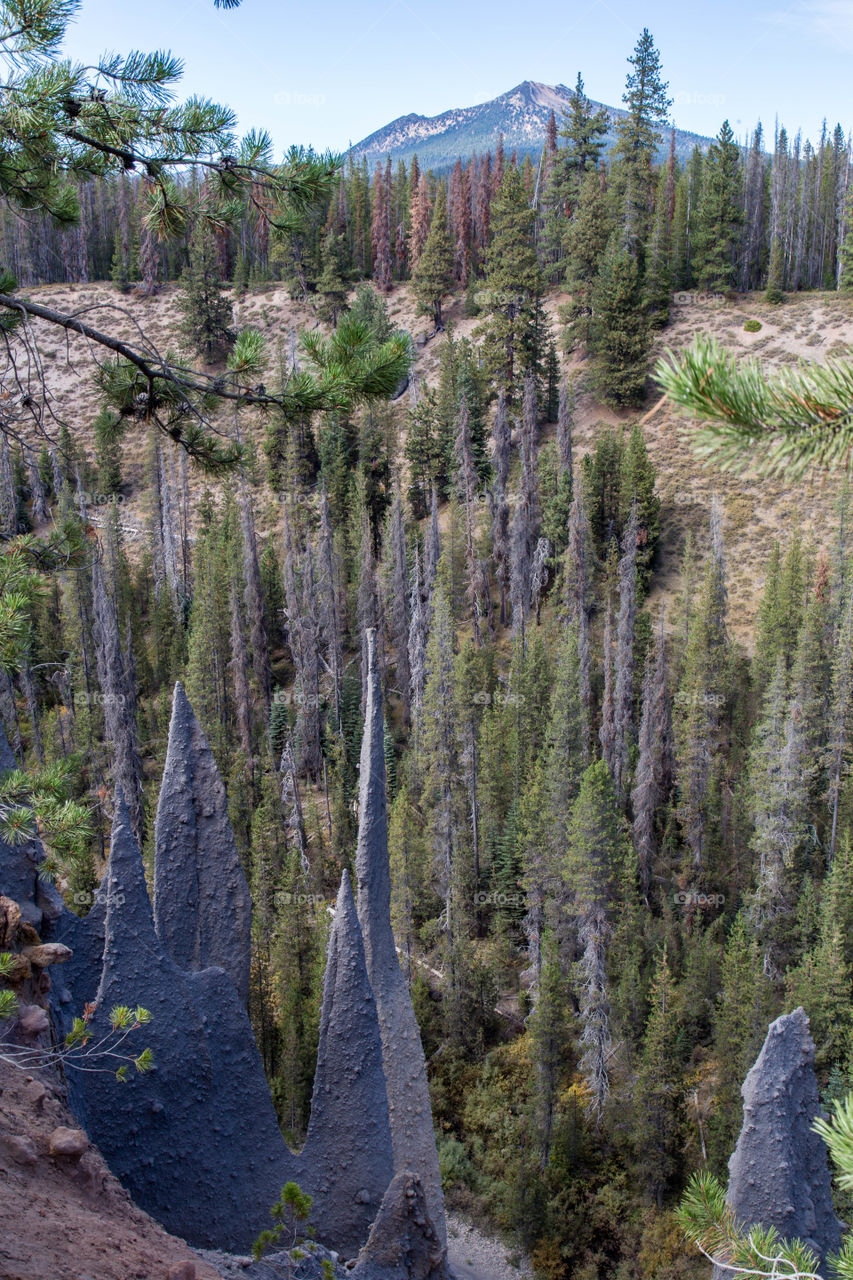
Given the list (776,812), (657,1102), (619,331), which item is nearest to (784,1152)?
(657,1102)

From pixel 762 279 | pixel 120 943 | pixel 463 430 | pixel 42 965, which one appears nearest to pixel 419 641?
pixel 463 430

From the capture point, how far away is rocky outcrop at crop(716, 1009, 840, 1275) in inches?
488

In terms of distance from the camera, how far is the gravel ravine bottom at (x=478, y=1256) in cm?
2075

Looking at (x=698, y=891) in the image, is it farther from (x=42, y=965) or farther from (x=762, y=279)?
(x=762, y=279)

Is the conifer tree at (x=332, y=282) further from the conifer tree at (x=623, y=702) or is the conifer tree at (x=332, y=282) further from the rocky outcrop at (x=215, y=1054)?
the rocky outcrop at (x=215, y=1054)

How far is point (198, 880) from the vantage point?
14.9 metres

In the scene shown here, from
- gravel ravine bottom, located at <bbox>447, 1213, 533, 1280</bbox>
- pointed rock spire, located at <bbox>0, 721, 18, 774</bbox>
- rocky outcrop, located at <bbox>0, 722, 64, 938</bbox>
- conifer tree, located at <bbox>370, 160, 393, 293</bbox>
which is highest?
conifer tree, located at <bbox>370, 160, 393, 293</bbox>

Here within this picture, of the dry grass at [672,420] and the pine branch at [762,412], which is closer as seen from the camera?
the pine branch at [762,412]

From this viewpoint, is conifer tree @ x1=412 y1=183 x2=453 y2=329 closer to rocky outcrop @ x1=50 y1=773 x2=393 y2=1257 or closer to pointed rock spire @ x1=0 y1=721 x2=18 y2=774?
rocky outcrop @ x1=50 y1=773 x2=393 y2=1257

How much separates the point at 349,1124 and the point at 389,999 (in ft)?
8.61

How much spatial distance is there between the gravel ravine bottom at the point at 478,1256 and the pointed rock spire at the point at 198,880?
10.9m

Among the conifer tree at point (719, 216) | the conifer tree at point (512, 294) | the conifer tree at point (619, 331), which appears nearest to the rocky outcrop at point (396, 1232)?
the conifer tree at point (512, 294)

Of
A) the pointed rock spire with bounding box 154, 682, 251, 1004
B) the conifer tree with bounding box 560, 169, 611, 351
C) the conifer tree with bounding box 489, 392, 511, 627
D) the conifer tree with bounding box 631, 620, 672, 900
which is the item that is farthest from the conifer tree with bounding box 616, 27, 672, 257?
the pointed rock spire with bounding box 154, 682, 251, 1004

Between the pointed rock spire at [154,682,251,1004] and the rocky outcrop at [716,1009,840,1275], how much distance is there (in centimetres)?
777
